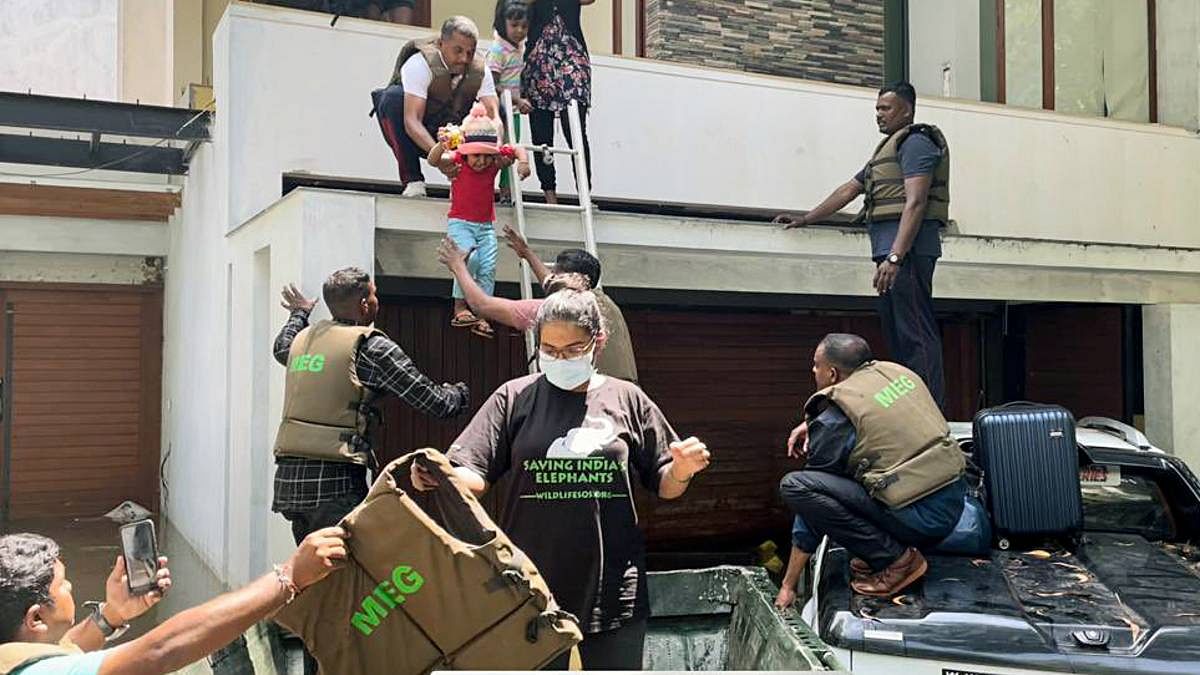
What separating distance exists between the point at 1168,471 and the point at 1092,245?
3390mm

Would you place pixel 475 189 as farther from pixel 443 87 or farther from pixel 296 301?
pixel 296 301

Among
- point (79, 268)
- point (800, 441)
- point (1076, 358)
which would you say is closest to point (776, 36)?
point (1076, 358)

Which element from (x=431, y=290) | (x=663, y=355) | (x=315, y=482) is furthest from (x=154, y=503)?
(x=315, y=482)

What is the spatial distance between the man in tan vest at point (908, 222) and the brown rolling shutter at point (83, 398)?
7.68 meters

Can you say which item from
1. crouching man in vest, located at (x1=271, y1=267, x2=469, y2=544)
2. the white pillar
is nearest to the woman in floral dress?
crouching man in vest, located at (x1=271, y1=267, x2=469, y2=544)

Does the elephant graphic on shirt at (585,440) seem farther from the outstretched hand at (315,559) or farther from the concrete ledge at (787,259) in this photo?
the concrete ledge at (787,259)

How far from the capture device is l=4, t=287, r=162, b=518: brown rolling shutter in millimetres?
9852

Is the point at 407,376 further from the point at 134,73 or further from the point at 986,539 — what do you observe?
the point at 134,73

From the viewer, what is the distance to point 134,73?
9945mm

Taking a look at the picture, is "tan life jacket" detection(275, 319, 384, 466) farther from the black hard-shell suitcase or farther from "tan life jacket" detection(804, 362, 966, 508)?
the black hard-shell suitcase

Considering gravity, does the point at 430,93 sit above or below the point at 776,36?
below

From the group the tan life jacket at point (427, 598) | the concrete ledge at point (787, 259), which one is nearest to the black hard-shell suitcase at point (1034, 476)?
the concrete ledge at point (787, 259)

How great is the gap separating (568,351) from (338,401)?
5.03 feet

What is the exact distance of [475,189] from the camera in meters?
4.83
